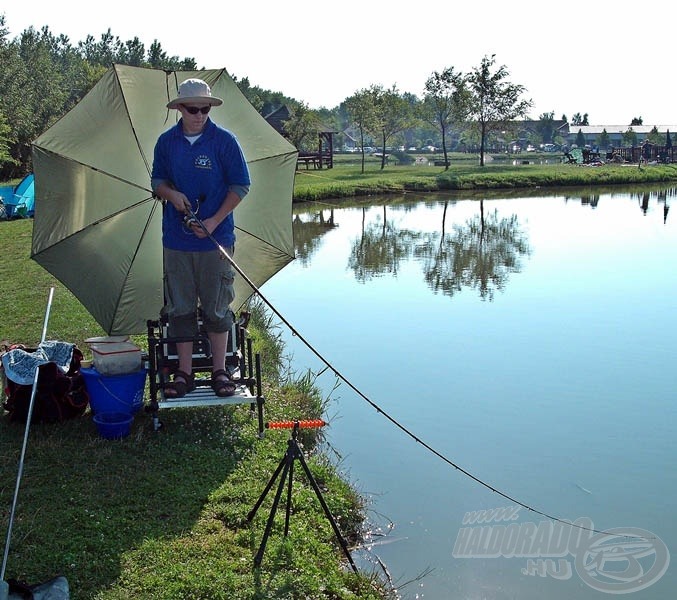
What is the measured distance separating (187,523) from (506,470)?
3.28 metres

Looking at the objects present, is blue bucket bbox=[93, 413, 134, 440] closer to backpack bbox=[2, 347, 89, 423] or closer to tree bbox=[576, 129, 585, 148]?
backpack bbox=[2, 347, 89, 423]

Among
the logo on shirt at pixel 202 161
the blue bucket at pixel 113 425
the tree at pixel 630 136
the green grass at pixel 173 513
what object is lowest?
the green grass at pixel 173 513

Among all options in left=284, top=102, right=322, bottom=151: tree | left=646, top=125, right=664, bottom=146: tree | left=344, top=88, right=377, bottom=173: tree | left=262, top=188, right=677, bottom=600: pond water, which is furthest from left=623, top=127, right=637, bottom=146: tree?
left=262, top=188, right=677, bottom=600: pond water

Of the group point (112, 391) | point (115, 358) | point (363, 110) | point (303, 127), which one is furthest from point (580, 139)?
point (112, 391)

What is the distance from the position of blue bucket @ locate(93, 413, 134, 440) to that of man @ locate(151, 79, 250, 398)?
384mm

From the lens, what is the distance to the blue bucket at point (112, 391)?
6062 millimetres

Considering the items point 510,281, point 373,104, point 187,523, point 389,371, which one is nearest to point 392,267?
point 510,281

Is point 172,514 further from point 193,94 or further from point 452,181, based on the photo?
point 452,181

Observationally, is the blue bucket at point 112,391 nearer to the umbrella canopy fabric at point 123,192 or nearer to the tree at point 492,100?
the umbrella canopy fabric at point 123,192

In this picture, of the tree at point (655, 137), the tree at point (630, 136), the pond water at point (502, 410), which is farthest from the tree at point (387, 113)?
the pond water at point (502, 410)

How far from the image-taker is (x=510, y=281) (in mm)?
16047

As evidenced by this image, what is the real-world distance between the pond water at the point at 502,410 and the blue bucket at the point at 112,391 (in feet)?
6.51

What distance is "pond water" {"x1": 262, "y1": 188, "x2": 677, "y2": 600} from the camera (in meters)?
5.68

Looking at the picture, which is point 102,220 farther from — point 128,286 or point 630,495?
point 630,495
